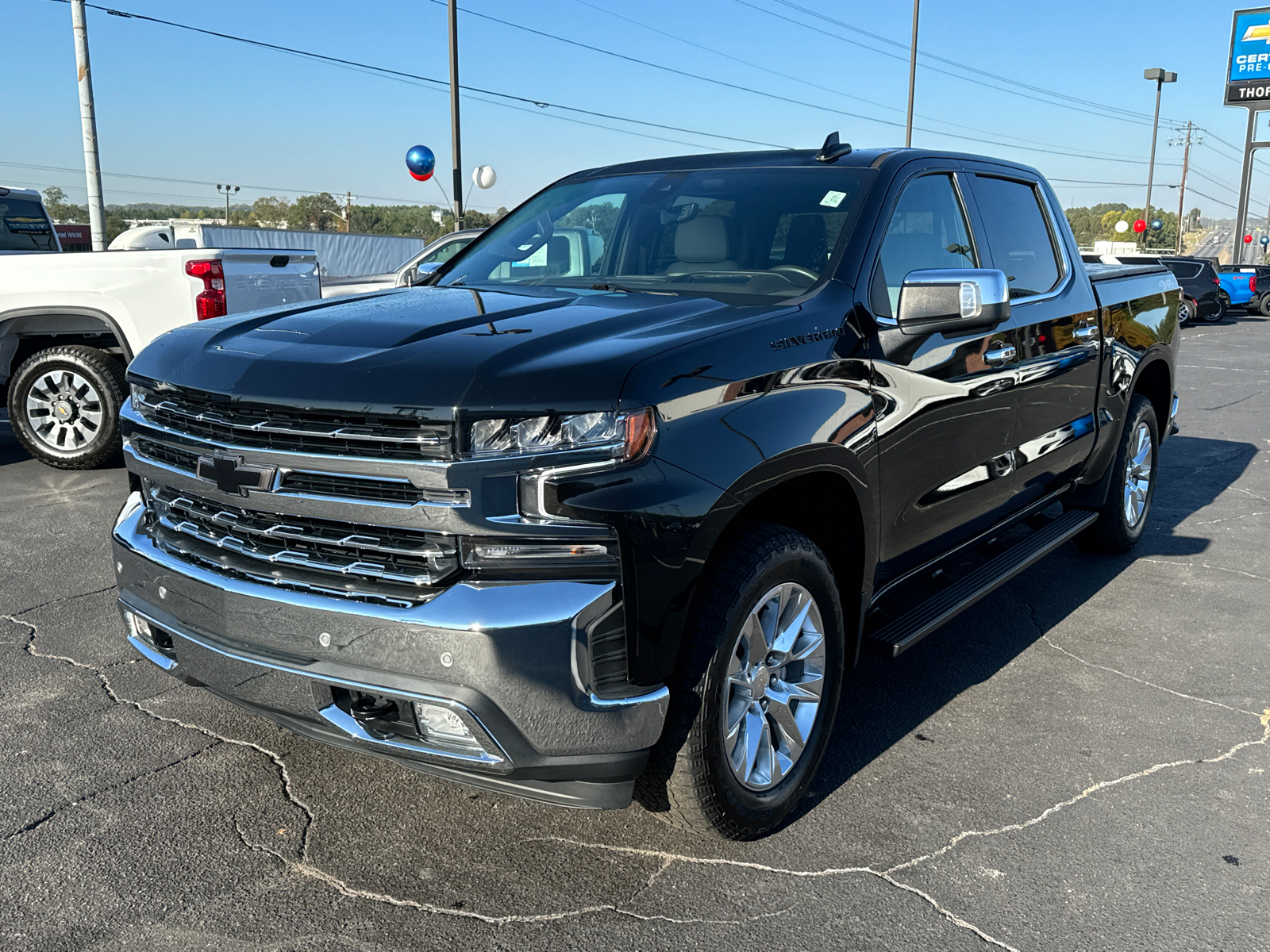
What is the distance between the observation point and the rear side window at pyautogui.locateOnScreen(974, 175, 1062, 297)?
172 inches

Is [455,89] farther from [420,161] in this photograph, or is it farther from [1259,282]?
[1259,282]

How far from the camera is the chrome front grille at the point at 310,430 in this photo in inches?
96.4

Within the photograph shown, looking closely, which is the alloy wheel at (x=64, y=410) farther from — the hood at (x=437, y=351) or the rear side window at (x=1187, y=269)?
the rear side window at (x=1187, y=269)

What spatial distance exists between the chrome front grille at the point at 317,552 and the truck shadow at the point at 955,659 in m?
1.40

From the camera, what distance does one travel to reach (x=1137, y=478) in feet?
19.6

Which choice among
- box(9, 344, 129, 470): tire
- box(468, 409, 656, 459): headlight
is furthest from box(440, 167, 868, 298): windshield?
box(9, 344, 129, 470): tire

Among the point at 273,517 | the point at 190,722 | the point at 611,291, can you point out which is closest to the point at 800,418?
the point at 611,291

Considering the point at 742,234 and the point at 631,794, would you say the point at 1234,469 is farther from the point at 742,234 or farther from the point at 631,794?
the point at 631,794

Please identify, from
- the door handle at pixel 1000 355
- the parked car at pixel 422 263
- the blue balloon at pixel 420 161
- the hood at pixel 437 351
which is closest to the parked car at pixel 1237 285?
the blue balloon at pixel 420 161

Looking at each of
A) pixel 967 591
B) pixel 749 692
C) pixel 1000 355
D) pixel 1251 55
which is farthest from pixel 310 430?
pixel 1251 55

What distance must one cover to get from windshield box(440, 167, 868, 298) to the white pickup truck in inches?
136

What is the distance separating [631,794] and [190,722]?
6.07 ft

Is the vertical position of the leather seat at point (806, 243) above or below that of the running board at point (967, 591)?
above

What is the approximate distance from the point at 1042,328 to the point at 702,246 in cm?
157
